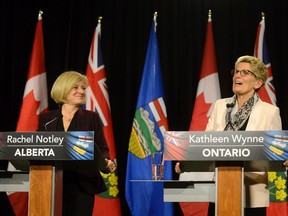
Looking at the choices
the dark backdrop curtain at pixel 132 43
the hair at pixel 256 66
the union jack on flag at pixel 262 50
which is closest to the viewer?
the hair at pixel 256 66

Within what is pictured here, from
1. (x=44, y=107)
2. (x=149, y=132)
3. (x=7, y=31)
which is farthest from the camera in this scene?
(x=7, y=31)

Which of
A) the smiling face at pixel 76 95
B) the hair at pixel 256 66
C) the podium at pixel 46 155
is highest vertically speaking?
the hair at pixel 256 66

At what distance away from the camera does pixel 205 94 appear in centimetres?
500

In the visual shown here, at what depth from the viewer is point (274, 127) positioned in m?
3.04

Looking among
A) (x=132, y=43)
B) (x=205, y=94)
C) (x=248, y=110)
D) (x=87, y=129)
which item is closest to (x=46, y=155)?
(x=87, y=129)

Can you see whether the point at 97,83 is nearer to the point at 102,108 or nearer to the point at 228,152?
the point at 102,108

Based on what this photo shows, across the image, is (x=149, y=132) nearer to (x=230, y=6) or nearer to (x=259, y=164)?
(x=230, y=6)

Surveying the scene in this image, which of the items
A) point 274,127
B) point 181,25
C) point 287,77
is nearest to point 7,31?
point 181,25

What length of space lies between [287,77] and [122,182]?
185cm

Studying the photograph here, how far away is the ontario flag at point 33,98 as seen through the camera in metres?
5.12

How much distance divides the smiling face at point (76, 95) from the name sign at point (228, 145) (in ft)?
3.35

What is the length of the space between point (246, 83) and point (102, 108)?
2185mm

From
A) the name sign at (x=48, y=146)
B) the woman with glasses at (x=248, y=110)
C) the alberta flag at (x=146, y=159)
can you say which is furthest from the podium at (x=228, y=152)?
the alberta flag at (x=146, y=159)

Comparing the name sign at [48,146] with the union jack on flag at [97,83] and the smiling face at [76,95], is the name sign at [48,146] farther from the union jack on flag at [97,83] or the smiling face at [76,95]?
the union jack on flag at [97,83]
